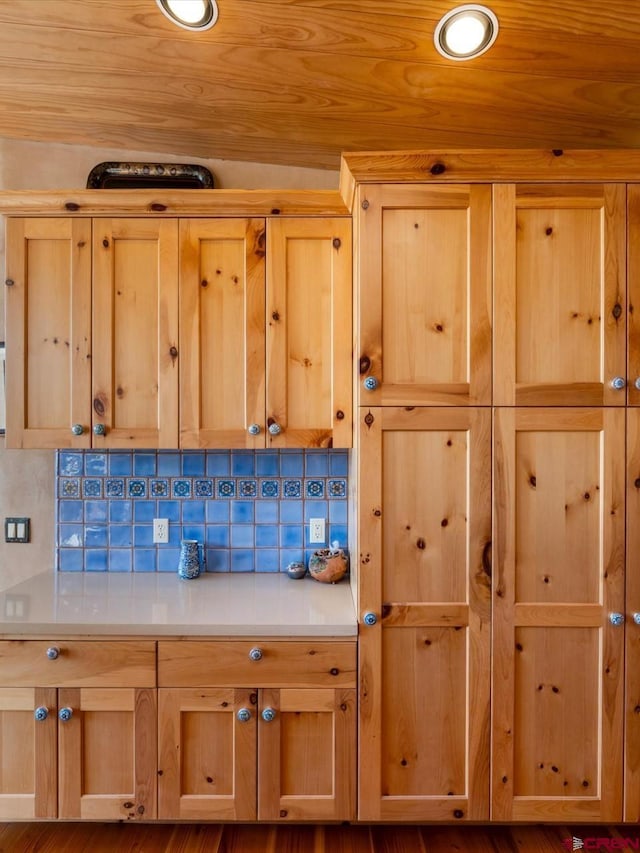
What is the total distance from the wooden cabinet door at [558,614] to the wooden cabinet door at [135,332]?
3.74 feet

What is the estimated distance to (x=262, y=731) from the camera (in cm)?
150

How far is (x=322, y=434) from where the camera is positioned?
1.73 metres

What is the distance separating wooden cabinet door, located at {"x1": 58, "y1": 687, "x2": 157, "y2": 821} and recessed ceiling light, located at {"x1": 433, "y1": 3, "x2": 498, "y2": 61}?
211 cm

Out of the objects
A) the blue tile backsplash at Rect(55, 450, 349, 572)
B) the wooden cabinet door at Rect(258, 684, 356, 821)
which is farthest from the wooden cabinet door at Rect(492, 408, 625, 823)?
the blue tile backsplash at Rect(55, 450, 349, 572)

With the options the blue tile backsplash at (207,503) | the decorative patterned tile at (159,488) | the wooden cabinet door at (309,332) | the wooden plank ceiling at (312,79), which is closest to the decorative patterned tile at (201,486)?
the blue tile backsplash at (207,503)

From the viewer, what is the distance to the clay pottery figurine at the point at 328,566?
1.86 metres

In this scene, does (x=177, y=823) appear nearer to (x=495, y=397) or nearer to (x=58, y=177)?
(x=495, y=397)

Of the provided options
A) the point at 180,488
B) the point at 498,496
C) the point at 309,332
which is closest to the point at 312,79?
the point at 309,332

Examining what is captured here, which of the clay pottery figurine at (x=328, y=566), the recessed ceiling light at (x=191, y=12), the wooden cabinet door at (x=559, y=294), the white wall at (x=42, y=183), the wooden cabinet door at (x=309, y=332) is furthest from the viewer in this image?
the white wall at (x=42, y=183)

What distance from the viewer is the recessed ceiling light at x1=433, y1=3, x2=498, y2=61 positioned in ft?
4.32

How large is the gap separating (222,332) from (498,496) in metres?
1.08

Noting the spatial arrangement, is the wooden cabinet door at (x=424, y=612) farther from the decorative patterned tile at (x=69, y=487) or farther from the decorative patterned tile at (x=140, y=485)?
the decorative patterned tile at (x=69, y=487)

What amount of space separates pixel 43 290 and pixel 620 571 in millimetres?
2130

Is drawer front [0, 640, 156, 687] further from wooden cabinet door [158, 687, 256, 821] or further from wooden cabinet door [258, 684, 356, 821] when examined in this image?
wooden cabinet door [258, 684, 356, 821]
